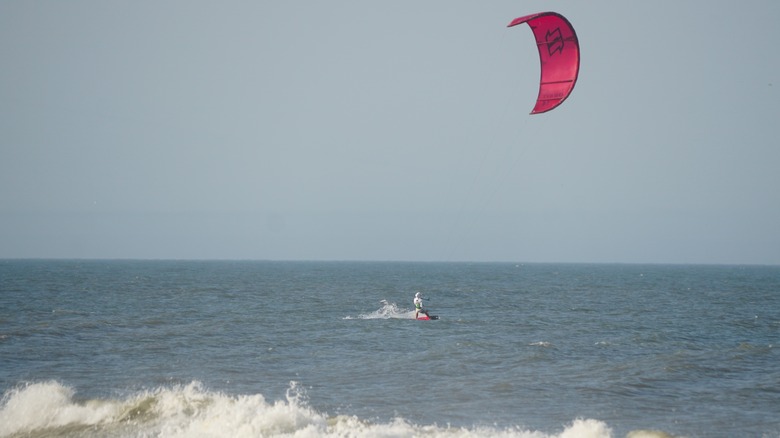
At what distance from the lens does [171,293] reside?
57156mm

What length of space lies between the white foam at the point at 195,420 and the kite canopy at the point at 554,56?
920 centimetres

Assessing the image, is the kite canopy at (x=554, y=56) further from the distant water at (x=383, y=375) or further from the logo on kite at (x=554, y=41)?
the distant water at (x=383, y=375)

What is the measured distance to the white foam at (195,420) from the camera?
14.5 meters

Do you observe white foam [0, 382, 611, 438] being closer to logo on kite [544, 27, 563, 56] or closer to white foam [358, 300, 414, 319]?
logo on kite [544, 27, 563, 56]

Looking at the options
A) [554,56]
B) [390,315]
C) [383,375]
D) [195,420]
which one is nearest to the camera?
[195,420]

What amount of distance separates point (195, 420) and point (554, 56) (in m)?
13.3

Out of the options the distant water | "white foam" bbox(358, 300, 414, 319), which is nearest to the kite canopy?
the distant water

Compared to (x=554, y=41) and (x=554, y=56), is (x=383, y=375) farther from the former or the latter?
(x=554, y=41)

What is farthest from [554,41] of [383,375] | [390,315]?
[390,315]

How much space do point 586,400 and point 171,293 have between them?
4465 centimetres

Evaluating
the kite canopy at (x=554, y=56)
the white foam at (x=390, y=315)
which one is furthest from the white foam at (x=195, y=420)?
the white foam at (x=390, y=315)

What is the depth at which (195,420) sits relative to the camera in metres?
15.5

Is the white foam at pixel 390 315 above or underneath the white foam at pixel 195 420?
above

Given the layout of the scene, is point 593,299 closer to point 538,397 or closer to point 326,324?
point 326,324
